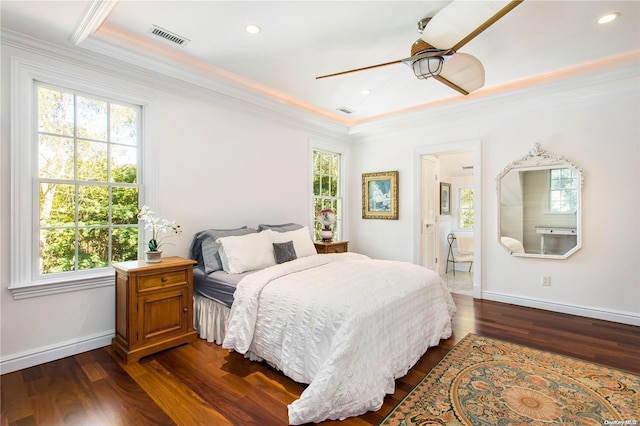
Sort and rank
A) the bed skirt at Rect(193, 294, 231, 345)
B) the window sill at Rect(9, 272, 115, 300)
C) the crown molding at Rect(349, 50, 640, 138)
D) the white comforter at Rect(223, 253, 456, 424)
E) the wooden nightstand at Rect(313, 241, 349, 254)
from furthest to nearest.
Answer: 1. the wooden nightstand at Rect(313, 241, 349, 254)
2. the crown molding at Rect(349, 50, 640, 138)
3. the bed skirt at Rect(193, 294, 231, 345)
4. the window sill at Rect(9, 272, 115, 300)
5. the white comforter at Rect(223, 253, 456, 424)

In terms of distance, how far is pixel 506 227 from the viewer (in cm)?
422

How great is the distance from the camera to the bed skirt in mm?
2914

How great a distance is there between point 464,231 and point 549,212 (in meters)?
2.65

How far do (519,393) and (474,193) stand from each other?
2.85 metres

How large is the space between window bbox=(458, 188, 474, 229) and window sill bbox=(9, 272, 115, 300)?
20.3ft

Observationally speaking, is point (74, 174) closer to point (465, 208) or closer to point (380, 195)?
point (380, 195)

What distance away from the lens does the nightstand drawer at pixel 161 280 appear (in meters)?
2.63

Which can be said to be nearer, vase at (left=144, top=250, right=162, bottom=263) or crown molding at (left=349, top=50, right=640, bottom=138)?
vase at (left=144, top=250, right=162, bottom=263)

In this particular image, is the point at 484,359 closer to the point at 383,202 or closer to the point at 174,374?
the point at 174,374

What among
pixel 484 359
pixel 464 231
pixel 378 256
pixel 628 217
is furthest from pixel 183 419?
pixel 464 231

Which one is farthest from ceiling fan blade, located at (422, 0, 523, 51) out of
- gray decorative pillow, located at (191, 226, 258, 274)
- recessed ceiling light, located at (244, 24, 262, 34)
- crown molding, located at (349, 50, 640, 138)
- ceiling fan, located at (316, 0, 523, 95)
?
gray decorative pillow, located at (191, 226, 258, 274)

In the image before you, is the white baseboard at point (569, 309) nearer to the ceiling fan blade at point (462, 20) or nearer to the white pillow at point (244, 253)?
the white pillow at point (244, 253)

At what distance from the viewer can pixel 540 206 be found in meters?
3.99

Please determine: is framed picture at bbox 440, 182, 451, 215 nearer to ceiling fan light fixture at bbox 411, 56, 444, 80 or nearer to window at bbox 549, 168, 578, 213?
window at bbox 549, 168, 578, 213
